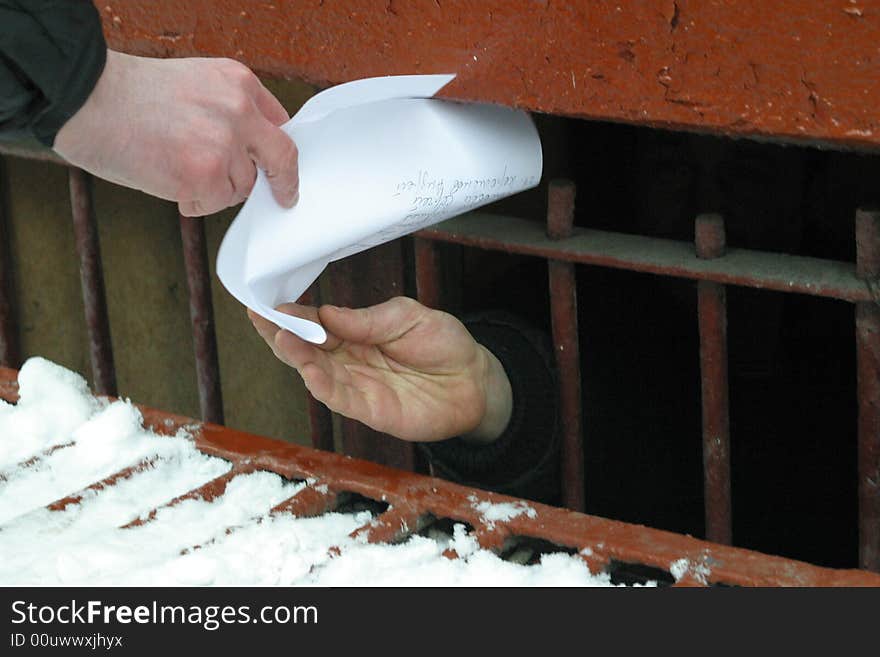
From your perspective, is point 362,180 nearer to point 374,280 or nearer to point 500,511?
point 500,511

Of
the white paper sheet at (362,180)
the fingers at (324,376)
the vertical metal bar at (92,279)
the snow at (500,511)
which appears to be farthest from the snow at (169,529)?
the vertical metal bar at (92,279)

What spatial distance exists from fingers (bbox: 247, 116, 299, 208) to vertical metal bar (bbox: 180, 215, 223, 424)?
2.80 ft

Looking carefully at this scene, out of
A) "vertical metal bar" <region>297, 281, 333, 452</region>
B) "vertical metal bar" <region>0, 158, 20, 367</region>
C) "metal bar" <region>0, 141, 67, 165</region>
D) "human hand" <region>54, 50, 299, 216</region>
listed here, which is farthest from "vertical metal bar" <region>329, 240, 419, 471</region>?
"vertical metal bar" <region>0, 158, 20, 367</region>

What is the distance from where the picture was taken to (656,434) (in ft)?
6.91

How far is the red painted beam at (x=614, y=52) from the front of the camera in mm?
1302

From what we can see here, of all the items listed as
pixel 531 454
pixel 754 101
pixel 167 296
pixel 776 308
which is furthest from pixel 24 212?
pixel 754 101

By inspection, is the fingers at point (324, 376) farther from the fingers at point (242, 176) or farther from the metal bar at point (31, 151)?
the metal bar at point (31, 151)

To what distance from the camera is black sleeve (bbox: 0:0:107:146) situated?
3.70 feet

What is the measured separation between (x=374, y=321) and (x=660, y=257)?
0.41m

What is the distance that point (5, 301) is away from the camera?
2580 mm

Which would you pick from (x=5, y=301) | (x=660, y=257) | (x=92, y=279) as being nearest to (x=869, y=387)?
(x=660, y=257)

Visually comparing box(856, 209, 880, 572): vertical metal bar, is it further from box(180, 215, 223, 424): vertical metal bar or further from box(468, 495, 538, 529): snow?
box(180, 215, 223, 424): vertical metal bar

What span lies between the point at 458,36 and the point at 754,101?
1.25 ft

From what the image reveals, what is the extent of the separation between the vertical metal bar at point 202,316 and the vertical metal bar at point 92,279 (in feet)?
0.55
